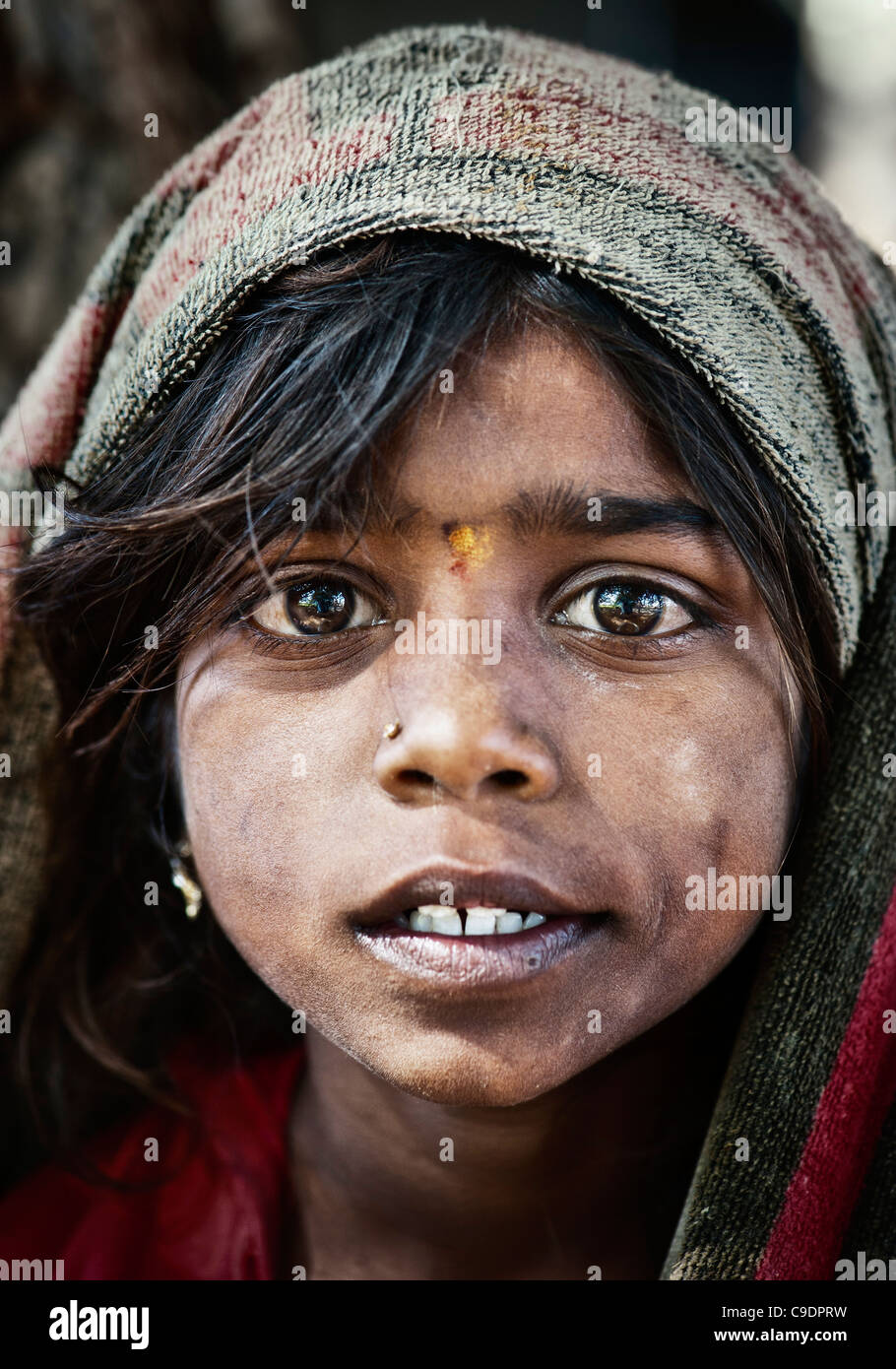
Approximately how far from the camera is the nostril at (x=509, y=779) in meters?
1.11

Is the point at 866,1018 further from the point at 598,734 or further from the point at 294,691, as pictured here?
the point at 294,691

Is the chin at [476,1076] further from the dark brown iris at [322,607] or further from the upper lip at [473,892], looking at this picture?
the dark brown iris at [322,607]

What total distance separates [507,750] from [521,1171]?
2.16 ft

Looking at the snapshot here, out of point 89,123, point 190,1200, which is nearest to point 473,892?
point 190,1200

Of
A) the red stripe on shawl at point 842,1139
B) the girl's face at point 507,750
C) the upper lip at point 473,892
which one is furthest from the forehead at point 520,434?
the red stripe on shawl at point 842,1139

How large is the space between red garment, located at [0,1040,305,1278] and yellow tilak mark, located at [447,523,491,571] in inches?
35.3

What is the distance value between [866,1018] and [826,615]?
0.46 m

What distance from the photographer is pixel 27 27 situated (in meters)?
1.97

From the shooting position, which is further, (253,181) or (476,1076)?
(253,181)

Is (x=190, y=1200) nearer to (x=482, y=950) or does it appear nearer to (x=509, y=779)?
(x=482, y=950)

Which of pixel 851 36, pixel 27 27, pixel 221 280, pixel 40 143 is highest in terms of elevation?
pixel 851 36

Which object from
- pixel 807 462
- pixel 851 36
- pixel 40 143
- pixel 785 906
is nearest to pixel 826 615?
A: pixel 807 462

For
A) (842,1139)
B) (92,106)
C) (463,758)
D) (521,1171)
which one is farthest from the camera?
(92,106)

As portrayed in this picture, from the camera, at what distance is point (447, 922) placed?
116 centimetres
